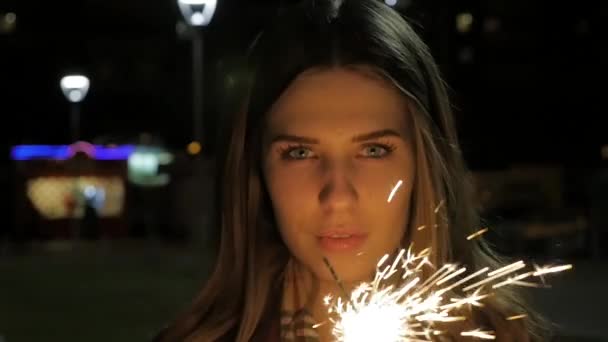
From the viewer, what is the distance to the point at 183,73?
34156 mm

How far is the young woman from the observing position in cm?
168

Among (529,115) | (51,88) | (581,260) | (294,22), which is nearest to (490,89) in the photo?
(529,115)

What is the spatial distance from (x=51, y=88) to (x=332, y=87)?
3226cm

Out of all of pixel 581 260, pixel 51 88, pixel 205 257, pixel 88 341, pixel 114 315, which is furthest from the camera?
pixel 51 88

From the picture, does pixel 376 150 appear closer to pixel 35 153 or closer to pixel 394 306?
pixel 394 306

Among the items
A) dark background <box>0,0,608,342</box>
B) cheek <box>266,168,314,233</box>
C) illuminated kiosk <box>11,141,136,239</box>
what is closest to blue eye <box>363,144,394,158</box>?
cheek <box>266,168,314,233</box>

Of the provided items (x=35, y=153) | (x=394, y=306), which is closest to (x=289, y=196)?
(x=394, y=306)

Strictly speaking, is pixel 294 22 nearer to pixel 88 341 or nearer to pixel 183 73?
pixel 88 341

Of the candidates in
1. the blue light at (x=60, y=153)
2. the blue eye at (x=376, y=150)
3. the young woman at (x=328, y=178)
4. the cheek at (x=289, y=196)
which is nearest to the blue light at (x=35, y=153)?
the blue light at (x=60, y=153)

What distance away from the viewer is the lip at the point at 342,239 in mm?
1655

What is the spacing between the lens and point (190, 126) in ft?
117

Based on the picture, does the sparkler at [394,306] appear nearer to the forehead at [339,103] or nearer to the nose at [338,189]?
the nose at [338,189]

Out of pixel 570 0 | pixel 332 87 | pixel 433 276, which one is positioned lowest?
pixel 433 276

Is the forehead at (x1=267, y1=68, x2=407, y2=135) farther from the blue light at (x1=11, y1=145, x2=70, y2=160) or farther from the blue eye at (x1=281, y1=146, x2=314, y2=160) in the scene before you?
the blue light at (x1=11, y1=145, x2=70, y2=160)
